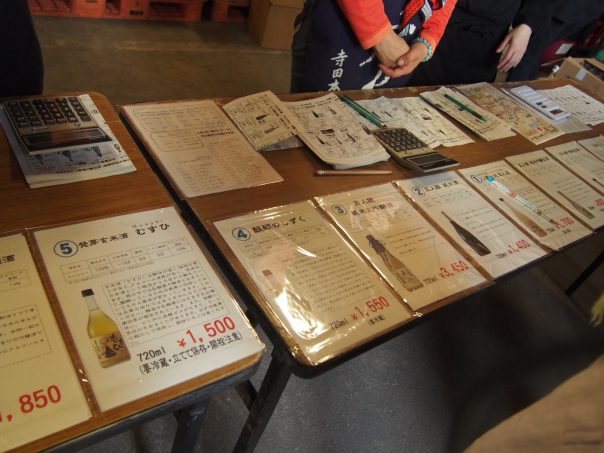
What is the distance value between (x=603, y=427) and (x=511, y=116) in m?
1.44

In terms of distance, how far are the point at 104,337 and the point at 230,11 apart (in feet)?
11.6

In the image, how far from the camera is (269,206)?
92 centimetres

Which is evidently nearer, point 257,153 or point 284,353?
point 284,353

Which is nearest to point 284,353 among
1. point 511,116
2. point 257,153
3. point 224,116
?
point 257,153

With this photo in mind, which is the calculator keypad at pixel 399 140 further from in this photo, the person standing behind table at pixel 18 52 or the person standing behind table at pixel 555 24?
the person standing behind table at pixel 555 24

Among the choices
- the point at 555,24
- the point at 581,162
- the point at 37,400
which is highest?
the point at 555,24

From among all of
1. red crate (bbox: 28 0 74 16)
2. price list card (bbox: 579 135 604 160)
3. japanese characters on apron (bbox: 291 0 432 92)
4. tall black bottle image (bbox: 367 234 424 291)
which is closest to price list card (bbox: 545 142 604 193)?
price list card (bbox: 579 135 604 160)

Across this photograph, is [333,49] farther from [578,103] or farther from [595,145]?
[578,103]

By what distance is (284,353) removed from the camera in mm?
694

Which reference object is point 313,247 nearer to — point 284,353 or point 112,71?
point 284,353

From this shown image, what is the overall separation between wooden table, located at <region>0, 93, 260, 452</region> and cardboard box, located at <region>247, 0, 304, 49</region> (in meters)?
2.63

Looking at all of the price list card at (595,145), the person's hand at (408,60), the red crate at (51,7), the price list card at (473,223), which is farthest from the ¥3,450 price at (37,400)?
Answer: the red crate at (51,7)

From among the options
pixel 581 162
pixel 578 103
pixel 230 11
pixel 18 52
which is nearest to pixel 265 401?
pixel 18 52

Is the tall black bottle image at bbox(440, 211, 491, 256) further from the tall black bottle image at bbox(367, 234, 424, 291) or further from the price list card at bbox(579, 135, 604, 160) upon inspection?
the price list card at bbox(579, 135, 604, 160)
